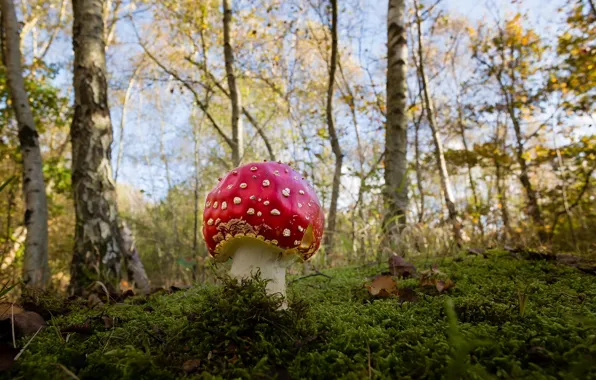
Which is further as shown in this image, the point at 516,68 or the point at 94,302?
the point at 516,68

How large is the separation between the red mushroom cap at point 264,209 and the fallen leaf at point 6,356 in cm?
77

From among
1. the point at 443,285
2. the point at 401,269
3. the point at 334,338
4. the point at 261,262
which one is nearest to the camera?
the point at 334,338

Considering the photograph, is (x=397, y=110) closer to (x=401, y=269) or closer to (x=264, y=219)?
(x=401, y=269)

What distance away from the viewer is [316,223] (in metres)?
1.58

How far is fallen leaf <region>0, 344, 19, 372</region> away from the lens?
94 cm

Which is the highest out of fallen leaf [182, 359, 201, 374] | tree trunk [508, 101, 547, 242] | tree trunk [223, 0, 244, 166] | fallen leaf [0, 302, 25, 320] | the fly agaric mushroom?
tree trunk [223, 0, 244, 166]

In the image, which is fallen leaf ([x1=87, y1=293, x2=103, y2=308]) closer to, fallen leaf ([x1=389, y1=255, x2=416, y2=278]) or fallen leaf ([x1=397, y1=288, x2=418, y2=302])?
fallen leaf ([x1=397, y1=288, x2=418, y2=302])

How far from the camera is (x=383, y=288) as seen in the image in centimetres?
178

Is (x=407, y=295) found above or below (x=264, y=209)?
below

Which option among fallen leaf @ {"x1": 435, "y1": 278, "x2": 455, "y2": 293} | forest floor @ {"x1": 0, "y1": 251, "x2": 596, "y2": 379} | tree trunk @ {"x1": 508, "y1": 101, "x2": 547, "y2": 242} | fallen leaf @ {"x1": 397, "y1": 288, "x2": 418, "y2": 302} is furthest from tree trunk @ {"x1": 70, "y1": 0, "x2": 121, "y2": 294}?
tree trunk @ {"x1": 508, "y1": 101, "x2": 547, "y2": 242}

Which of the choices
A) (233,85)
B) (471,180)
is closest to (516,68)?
(471,180)

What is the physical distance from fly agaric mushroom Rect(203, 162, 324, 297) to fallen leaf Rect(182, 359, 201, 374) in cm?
45

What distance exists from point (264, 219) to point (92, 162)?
3.06 m

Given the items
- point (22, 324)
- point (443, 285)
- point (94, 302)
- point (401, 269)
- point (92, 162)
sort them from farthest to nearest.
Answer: point (92, 162), point (401, 269), point (94, 302), point (443, 285), point (22, 324)
